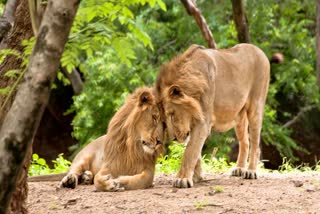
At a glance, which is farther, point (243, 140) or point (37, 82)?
point (243, 140)

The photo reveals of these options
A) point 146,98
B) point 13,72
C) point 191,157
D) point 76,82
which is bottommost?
point 191,157

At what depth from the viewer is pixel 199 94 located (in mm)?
5844

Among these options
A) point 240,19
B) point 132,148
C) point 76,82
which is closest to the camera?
point 132,148

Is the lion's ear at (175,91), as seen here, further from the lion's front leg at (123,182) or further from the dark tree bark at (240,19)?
the dark tree bark at (240,19)

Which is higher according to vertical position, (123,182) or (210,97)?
(210,97)

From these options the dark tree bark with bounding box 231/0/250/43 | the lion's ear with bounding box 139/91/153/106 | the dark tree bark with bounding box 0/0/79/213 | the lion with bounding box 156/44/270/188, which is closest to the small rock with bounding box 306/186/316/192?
the lion with bounding box 156/44/270/188

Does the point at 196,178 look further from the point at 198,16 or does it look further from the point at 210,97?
the point at 198,16

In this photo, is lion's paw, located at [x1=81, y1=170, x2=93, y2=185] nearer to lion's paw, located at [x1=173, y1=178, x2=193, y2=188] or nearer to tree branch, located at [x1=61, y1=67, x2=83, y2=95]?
lion's paw, located at [x1=173, y1=178, x2=193, y2=188]

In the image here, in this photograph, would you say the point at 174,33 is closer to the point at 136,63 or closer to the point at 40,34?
the point at 136,63

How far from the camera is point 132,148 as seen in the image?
5.88 meters

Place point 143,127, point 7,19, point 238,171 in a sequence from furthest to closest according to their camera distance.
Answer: point 238,171, point 143,127, point 7,19

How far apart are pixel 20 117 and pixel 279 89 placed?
12.7 meters

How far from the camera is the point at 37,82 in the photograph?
114 inches

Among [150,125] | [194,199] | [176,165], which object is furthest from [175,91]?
[176,165]
